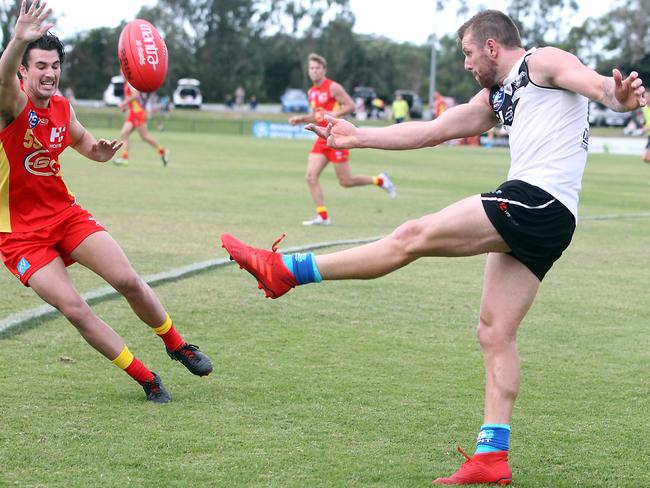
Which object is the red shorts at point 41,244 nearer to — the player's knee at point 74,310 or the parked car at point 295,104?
the player's knee at point 74,310

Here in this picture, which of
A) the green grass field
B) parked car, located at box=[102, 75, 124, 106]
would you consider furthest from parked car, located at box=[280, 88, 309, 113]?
the green grass field

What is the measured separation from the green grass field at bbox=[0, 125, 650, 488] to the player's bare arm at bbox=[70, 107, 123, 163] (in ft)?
4.43

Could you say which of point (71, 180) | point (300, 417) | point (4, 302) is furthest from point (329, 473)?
point (71, 180)

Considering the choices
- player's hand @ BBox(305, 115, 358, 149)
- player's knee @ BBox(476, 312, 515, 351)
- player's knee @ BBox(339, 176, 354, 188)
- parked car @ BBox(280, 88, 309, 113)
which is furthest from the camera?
parked car @ BBox(280, 88, 309, 113)

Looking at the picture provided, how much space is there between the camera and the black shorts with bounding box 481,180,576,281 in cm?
446

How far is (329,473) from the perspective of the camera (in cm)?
462

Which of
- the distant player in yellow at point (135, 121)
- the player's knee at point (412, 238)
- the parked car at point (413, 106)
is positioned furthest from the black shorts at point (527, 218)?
the parked car at point (413, 106)

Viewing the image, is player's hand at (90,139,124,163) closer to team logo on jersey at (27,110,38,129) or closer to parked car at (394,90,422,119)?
team logo on jersey at (27,110,38,129)

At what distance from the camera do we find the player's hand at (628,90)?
421 cm

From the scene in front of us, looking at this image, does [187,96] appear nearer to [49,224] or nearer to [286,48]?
[286,48]

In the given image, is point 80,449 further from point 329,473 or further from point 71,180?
point 71,180

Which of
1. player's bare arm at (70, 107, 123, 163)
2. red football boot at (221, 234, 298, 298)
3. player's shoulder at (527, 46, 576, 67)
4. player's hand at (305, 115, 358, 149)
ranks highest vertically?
player's shoulder at (527, 46, 576, 67)

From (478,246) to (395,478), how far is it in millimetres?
1110

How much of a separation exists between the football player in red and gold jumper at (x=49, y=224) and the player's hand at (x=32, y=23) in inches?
17.9
